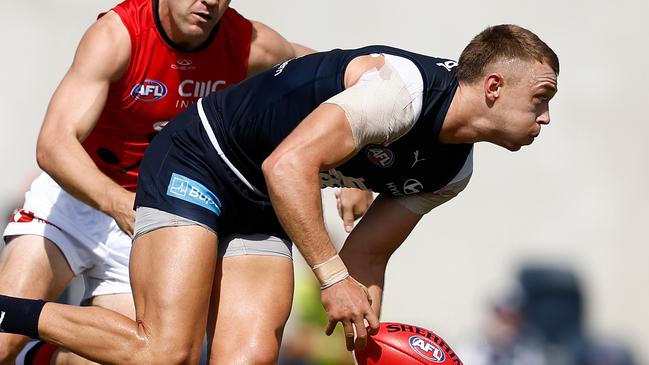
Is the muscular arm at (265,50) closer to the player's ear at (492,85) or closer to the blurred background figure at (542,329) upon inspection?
the player's ear at (492,85)

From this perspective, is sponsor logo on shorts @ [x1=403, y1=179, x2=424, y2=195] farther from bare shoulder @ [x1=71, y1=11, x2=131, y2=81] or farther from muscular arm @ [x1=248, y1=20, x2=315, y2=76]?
bare shoulder @ [x1=71, y1=11, x2=131, y2=81]

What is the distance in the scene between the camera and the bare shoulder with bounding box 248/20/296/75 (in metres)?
5.92

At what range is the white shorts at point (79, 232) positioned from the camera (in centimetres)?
590

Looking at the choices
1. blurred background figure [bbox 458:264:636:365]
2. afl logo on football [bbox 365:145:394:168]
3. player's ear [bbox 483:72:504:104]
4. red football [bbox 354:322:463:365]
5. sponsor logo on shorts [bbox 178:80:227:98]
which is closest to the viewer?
player's ear [bbox 483:72:504:104]

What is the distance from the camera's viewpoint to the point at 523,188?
11.1 metres

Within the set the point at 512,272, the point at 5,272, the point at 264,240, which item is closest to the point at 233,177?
the point at 264,240

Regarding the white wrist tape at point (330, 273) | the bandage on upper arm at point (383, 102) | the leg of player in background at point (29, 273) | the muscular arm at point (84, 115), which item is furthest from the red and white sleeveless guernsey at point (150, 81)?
the white wrist tape at point (330, 273)

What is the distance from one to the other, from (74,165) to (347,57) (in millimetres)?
1378

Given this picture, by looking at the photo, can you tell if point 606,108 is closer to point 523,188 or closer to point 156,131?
point 523,188

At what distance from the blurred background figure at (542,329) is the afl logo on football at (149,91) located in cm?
489

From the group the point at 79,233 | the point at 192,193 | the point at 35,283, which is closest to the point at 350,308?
the point at 192,193

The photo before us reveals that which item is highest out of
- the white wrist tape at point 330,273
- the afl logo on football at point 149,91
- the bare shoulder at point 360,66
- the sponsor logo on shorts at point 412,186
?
the bare shoulder at point 360,66

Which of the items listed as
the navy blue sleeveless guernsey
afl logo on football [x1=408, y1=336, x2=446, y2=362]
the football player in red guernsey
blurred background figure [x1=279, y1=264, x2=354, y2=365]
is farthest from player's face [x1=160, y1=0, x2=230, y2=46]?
blurred background figure [x1=279, y1=264, x2=354, y2=365]

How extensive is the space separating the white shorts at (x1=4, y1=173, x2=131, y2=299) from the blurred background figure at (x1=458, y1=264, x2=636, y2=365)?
14.6ft
